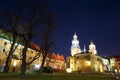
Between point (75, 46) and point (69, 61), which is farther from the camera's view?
point (75, 46)

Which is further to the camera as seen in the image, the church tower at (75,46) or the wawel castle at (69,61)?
the church tower at (75,46)

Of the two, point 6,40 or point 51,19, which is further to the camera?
point 6,40

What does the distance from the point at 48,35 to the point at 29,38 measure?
43.1ft

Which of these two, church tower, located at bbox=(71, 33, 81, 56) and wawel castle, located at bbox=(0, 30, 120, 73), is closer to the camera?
wawel castle, located at bbox=(0, 30, 120, 73)

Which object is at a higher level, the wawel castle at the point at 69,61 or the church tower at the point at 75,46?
the church tower at the point at 75,46

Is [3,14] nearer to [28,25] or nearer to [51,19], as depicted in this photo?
[28,25]

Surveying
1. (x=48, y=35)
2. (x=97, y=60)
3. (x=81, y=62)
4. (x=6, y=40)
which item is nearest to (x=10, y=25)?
(x=48, y=35)

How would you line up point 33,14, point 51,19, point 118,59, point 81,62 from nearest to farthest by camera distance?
point 33,14, point 51,19, point 81,62, point 118,59

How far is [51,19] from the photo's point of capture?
27.5 m

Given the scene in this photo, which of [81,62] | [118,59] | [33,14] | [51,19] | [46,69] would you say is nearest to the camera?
[33,14]

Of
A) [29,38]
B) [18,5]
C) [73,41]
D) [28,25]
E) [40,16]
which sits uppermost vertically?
[73,41]

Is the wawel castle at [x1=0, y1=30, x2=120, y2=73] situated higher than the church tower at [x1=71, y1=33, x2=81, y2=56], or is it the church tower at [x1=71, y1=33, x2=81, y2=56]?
the church tower at [x1=71, y1=33, x2=81, y2=56]

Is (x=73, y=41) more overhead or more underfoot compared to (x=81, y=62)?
more overhead

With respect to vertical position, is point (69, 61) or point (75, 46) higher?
point (75, 46)
